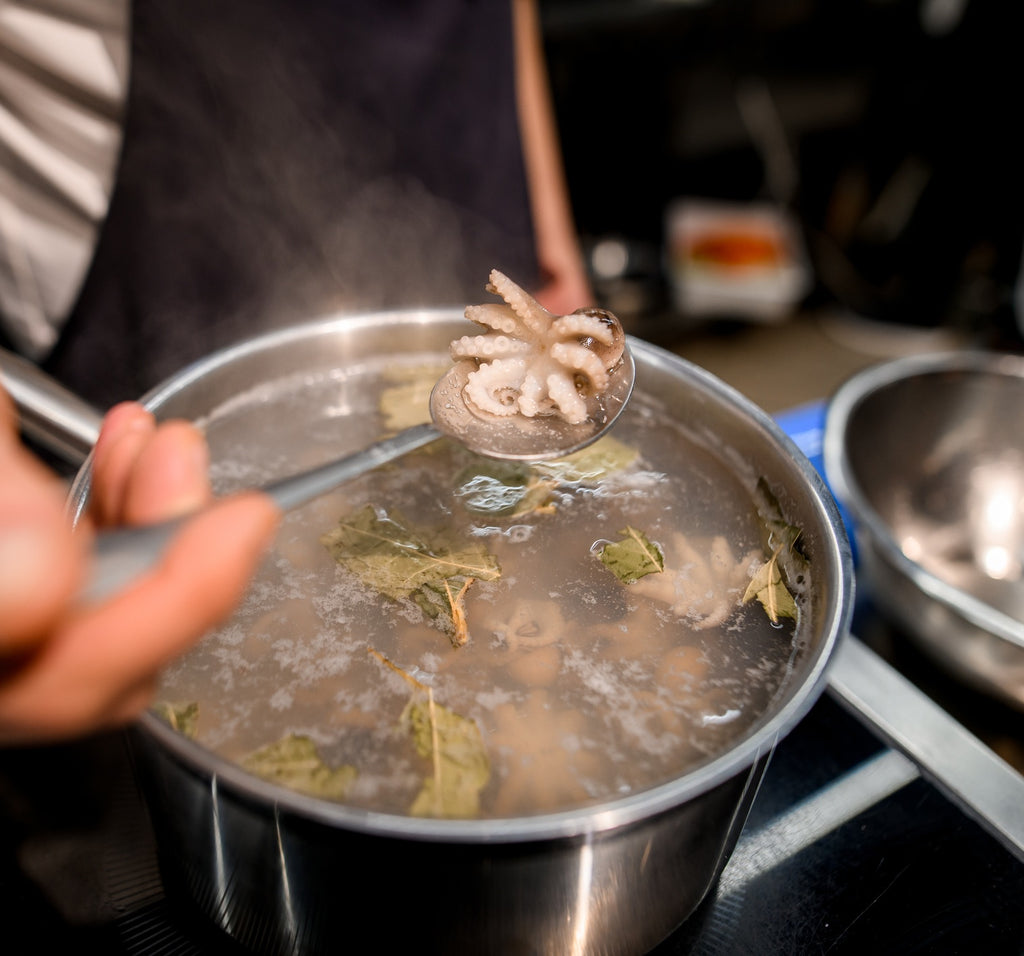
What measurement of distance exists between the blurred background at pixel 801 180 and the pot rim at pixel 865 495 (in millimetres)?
2090

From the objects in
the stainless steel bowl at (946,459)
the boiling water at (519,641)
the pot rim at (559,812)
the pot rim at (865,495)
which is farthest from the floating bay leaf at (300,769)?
the stainless steel bowl at (946,459)

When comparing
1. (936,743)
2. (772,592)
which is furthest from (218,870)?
(936,743)

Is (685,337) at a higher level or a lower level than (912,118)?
lower

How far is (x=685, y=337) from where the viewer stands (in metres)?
4.20

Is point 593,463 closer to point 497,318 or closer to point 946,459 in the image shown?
point 497,318

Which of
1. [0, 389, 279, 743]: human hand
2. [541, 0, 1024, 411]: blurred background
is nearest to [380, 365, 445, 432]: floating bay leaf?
[0, 389, 279, 743]: human hand

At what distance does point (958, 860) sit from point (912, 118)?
14.8 ft

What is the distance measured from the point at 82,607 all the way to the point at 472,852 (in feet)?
1.14

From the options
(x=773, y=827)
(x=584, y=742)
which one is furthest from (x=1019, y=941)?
(x=584, y=742)

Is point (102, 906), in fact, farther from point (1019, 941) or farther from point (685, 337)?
point (685, 337)

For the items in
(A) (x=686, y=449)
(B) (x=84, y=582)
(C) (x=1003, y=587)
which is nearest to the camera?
(B) (x=84, y=582)

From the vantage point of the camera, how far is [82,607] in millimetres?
529

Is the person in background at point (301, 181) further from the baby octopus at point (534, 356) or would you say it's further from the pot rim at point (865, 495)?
the baby octopus at point (534, 356)

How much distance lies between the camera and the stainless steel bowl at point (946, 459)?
66.0 inches
